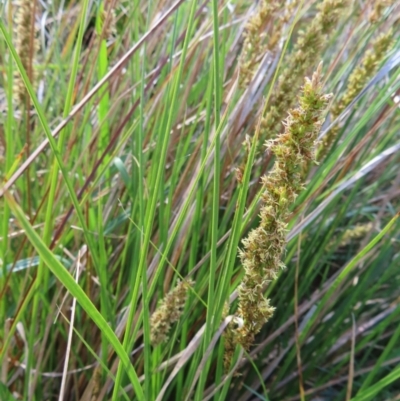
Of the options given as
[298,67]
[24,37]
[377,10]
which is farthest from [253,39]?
[24,37]

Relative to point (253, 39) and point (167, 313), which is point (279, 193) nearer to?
point (167, 313)

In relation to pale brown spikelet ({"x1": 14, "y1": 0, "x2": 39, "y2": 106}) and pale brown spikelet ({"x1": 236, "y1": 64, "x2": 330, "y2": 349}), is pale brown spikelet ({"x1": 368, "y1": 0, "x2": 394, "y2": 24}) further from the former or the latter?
pale brown spikelet ({"x1": 14, "y1": 0, "x2": 39, "y2": 106})

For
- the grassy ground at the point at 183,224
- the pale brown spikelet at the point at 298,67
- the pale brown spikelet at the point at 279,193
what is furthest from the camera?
the pale brown spikelet at the point at 298,67

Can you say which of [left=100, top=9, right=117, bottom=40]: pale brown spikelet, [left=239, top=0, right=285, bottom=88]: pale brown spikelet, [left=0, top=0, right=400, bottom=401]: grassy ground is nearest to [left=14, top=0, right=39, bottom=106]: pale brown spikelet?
[left=0, top=0, right=400, bottom=401]: grassy ground

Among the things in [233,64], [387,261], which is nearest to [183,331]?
[387,261]

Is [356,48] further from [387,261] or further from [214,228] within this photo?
[214,228]

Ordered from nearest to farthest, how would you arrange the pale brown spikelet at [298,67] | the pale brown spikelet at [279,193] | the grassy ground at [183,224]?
the pale brown spikelet at [279,193] → the grassy ground at [183,224] → the pale brown spikelet at [298,67]

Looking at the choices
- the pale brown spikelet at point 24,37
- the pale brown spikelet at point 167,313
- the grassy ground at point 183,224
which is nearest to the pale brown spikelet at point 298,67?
the grassy ground at point 183,224

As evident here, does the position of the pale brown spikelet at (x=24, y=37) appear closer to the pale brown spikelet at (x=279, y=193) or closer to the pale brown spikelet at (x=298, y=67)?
the pale brown spikelet at (x=298, y=67)
